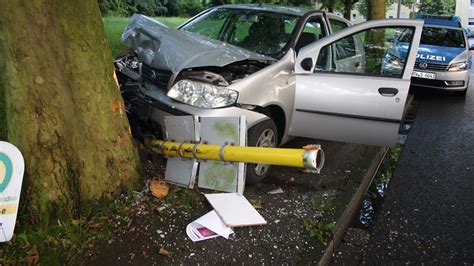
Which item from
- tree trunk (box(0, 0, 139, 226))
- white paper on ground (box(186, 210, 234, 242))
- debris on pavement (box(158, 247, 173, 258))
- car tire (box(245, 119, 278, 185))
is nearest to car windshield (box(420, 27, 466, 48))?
car tire (box(245, 119, 278, 185))

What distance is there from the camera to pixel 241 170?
3.62m

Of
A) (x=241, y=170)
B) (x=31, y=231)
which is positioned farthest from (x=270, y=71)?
(x=31, y=231)

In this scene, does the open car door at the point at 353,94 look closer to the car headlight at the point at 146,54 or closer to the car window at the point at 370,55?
the car window at the point at 370,55

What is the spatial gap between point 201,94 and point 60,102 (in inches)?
48.7

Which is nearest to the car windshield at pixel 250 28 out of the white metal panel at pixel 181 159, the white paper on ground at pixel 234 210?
the white metal panel at pixel 181 159

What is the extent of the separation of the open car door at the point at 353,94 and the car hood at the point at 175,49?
507 mm

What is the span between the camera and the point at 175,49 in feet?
13.4

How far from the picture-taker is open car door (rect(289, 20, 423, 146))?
4.30 meters

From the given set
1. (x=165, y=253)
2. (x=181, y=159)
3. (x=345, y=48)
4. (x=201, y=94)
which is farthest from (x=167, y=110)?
(x=345, y=48)

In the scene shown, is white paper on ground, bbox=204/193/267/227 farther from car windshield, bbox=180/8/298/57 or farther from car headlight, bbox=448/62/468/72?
car headlight, bbox=448/62/468/72

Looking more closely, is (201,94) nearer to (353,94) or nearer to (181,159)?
(181,159)

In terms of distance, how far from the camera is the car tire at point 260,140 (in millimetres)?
3943

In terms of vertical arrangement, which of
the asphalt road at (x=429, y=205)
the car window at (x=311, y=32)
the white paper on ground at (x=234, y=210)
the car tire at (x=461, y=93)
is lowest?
the car tire at (x=461, y=93)

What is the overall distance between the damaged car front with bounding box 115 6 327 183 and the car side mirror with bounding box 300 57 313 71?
12 cm
